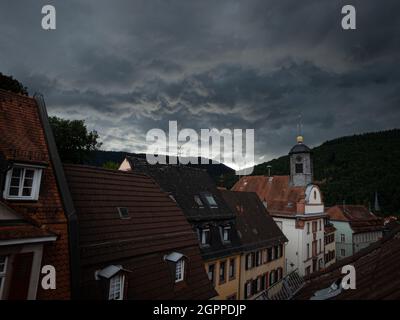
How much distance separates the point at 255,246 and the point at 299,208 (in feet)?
45.2

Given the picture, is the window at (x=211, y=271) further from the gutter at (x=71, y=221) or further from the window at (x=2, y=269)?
the window at (x=2, y=269)

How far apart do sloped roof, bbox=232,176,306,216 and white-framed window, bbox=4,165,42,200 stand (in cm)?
3310

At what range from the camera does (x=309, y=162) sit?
4097cm

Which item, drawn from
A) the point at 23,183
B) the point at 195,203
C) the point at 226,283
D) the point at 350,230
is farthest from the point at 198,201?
the point at 350,230

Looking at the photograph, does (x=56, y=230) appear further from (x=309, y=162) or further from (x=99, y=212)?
(x=309, y=162)

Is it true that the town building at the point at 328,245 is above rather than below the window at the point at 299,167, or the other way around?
below

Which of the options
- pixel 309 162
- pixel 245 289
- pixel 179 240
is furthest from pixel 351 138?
pixel 179 240

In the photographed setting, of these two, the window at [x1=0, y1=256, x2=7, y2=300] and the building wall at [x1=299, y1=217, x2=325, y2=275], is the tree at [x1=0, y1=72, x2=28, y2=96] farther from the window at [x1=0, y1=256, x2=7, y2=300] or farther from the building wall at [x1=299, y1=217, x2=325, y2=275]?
the building wall at [x1=299, y1=217, x2=325, y2=275]

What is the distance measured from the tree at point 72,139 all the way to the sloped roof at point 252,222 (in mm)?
18937

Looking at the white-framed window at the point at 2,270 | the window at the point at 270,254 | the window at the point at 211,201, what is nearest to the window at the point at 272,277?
the window at the point at 270,254

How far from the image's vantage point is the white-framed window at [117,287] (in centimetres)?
1009

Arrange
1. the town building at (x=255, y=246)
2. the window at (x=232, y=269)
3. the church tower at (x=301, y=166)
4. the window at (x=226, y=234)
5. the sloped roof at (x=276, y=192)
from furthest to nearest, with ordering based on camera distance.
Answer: the church tower at (x=301, y=166) → the sloped roof at (x=276, y=192) → the town building at (x=255, y=246) → the window at (x=226, y=234) → the window at (x=232, y=269)

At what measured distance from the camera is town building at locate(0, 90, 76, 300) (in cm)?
761
